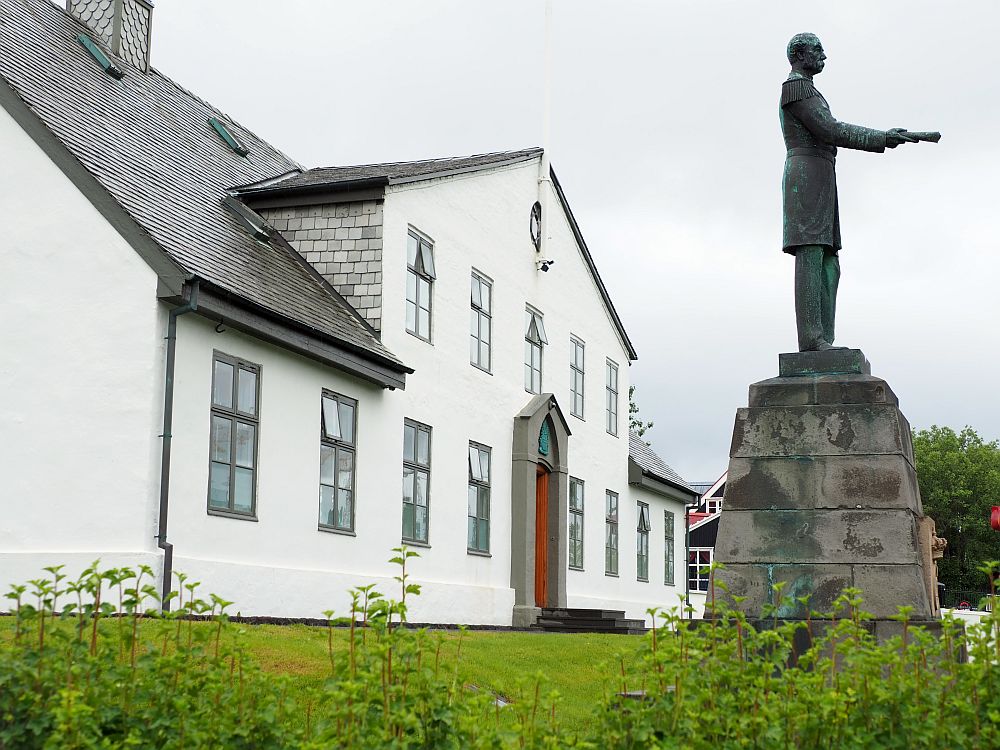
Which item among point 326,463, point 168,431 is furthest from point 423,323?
point 168,431

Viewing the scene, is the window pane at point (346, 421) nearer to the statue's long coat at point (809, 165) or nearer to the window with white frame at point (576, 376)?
the statue's long coat at point (809, 165)

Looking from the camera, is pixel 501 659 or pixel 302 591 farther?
pixel 302 591

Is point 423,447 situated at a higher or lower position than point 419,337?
lower

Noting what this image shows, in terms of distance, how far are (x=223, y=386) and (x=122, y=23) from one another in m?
9.29

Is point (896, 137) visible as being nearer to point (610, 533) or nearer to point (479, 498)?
point (479, 498)

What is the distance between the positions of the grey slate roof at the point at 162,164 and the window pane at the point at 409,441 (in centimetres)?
118

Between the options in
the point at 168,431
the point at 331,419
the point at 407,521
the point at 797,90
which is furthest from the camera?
the point at 407,521

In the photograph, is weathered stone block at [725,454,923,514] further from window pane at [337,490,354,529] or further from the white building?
window pane at [337,490,354,529]

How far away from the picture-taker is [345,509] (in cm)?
1683

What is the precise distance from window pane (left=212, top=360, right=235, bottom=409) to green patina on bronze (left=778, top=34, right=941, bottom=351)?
6.46 metres

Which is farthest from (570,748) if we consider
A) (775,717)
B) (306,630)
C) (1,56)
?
(1,56)

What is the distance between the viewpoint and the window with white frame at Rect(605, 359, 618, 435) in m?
27.7

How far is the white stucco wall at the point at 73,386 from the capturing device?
13055 mm

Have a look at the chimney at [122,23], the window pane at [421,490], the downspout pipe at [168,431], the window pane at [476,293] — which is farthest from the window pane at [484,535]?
the chimney at [122,23]
